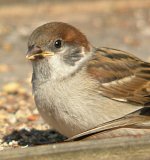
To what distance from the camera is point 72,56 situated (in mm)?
5176

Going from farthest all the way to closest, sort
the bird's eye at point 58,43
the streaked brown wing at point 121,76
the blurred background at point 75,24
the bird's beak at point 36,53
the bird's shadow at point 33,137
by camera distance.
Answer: the blurred background at point 75,24 < the bird's shadow at point 33,137 < the streaked brown wing at point 121,76 < the bird's eye at point 58,43 < the bird's beak at point 36,53

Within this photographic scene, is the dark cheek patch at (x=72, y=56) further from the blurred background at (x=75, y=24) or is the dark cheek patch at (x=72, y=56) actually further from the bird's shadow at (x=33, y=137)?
the blurred background at (x=75, y=24)

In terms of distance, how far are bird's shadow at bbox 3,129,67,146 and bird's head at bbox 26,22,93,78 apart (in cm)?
70

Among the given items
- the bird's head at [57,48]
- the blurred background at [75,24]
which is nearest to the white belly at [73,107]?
the bird's head at [57,48]

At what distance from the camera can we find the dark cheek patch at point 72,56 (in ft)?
16.8

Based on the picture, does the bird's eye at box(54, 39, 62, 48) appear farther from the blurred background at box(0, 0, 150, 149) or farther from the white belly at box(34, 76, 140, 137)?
the blurred background at box(0, 0, 150, 149)

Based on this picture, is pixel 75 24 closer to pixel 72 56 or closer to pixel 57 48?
pixel 72 56

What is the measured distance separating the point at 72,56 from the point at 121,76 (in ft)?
1.46

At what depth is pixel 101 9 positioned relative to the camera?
10969 mm

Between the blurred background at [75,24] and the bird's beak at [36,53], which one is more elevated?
the bird's beak at [36,53]

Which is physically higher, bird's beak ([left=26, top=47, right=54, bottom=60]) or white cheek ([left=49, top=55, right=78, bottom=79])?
bird's beak ([left=26, top=47, right=54, bottom=60])

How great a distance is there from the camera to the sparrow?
4805 mm

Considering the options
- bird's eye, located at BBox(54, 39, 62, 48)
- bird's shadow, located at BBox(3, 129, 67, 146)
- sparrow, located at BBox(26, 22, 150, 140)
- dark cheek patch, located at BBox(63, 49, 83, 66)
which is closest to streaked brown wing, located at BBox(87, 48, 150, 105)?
sparrow, located at BBox(26, 22, 150, 140)

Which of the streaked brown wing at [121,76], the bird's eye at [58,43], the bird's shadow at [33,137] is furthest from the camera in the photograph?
the bird's shadow at [33,137]
